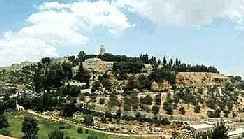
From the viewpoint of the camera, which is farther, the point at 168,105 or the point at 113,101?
the point at 168,105

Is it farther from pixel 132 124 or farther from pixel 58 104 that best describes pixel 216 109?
pixel 58 104

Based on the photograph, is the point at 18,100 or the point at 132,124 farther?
the point at 18,100

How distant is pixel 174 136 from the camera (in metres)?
146

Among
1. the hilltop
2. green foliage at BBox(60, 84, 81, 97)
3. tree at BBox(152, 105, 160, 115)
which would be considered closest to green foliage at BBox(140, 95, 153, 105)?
the hilltop

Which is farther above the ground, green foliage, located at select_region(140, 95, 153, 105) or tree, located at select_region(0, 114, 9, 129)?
green foliage, located at select_region(140, 95, 153, 105)

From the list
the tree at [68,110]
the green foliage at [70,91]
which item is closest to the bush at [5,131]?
the tree at [68,110]

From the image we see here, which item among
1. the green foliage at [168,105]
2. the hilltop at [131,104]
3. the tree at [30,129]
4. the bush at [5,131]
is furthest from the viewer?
the green foliage at [168,105]

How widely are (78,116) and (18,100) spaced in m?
22.9

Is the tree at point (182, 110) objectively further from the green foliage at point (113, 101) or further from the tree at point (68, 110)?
the tree at point (68, 110)

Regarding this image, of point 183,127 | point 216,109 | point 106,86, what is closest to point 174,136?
point 183,127

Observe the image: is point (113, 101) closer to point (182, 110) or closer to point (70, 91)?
point (70, 91)

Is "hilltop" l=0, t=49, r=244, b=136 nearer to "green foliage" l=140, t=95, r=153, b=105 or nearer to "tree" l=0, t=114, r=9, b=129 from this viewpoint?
"green foliage" l=140, t=95, r=153, b=105

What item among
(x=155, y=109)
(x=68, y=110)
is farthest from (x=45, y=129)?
(x=155, y=109)

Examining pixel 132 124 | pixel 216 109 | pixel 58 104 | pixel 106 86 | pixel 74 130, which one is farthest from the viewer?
pixel 106 86
